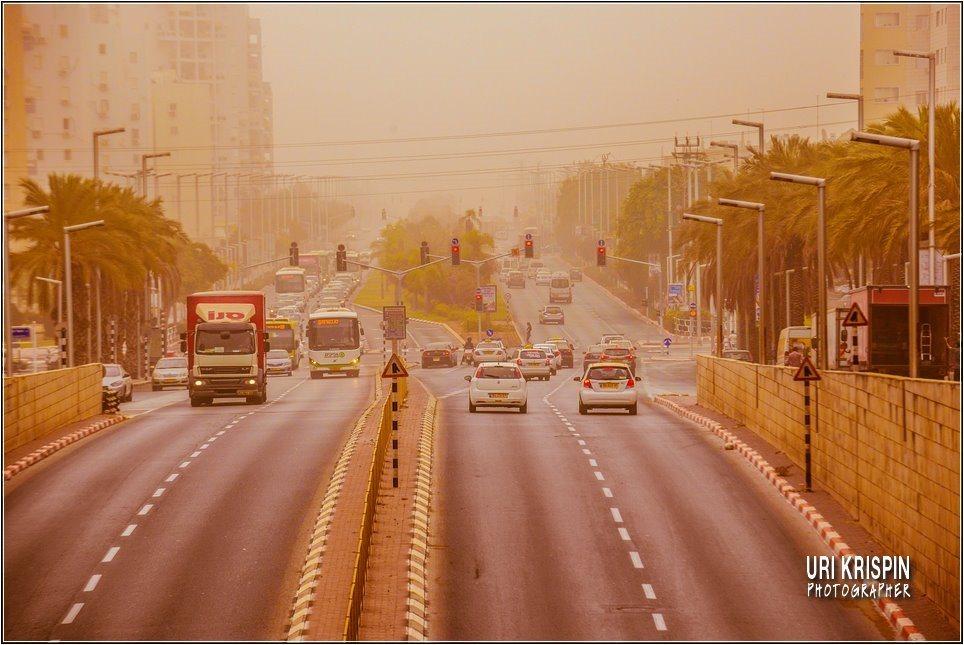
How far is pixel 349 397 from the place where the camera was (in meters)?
66.3

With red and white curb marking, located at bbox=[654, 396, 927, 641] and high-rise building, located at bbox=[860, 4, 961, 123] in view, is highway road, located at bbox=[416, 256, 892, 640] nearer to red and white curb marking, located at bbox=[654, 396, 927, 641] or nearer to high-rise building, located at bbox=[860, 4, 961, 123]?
red and white curb marking, located at bbox=[654, 396, 927, 641]

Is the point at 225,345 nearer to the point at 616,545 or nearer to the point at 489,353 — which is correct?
the point at 616,545

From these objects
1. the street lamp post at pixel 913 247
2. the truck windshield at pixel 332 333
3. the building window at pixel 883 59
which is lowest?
the truck windshield at pixel 332 333

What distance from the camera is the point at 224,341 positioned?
187 feet

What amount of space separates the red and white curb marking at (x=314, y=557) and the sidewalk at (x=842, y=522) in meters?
7.69

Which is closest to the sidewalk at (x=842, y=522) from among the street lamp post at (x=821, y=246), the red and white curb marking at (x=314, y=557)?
the street lamp post at (x=821, y=246)

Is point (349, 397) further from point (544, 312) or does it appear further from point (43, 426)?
point (544, 312)

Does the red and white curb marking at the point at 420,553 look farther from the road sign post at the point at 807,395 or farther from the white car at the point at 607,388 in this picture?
the white car at the point at 607,388

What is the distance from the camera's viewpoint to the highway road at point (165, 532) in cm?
2231

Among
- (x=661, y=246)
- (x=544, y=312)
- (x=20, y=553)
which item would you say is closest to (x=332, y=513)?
(x=20, y=553)

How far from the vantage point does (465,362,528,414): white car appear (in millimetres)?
53062

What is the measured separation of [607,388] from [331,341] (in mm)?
39532

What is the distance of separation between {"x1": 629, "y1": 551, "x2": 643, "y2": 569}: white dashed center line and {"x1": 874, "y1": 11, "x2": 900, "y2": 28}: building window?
444ft

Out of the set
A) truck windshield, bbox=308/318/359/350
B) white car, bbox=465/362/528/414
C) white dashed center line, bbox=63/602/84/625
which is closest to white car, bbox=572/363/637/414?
white car, bbox=465/362/528/414
